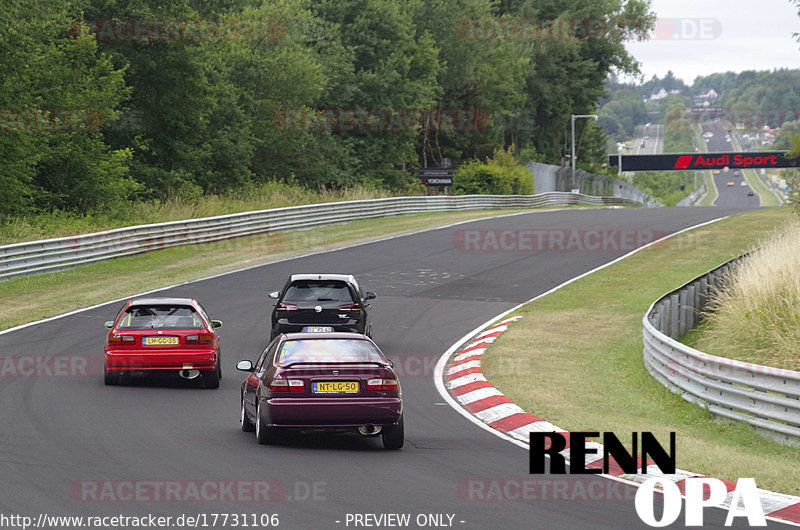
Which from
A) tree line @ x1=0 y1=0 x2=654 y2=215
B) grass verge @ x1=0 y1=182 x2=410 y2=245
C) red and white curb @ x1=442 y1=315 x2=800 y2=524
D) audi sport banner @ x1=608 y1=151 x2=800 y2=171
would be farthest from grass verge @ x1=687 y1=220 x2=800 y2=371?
audi sport banner @ x1=608 y1=151 x2=800 y2=171

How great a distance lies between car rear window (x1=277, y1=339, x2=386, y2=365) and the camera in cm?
1120

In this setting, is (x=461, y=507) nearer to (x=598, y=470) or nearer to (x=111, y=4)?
(x=598, y=470)

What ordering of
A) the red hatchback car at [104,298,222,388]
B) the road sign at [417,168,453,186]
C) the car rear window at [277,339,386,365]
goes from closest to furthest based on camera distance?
the car rear window at [277,339,386,365] < the red hatchback car at [104,298,222,388] < the road sign at [417,168,453,186]

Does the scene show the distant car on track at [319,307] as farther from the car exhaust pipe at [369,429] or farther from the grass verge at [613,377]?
the car exhaust pipe at [369,429]

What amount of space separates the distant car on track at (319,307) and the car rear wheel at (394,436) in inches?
267

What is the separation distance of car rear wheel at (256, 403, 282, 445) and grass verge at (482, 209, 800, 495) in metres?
3.70

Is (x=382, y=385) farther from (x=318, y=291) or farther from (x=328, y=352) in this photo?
(x=318, y=291)

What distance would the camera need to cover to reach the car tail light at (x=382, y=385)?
10969 mm

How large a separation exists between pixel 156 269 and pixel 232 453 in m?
20.5

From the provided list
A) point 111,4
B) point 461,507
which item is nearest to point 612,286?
point 461,507

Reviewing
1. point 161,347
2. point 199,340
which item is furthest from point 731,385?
point 161,347

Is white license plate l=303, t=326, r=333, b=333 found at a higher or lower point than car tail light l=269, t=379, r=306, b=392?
lower

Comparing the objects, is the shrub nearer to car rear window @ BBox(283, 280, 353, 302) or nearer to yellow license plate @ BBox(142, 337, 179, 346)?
car rear window @ BBox(283, 280, 353, 302)

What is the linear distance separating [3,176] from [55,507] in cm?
2997
